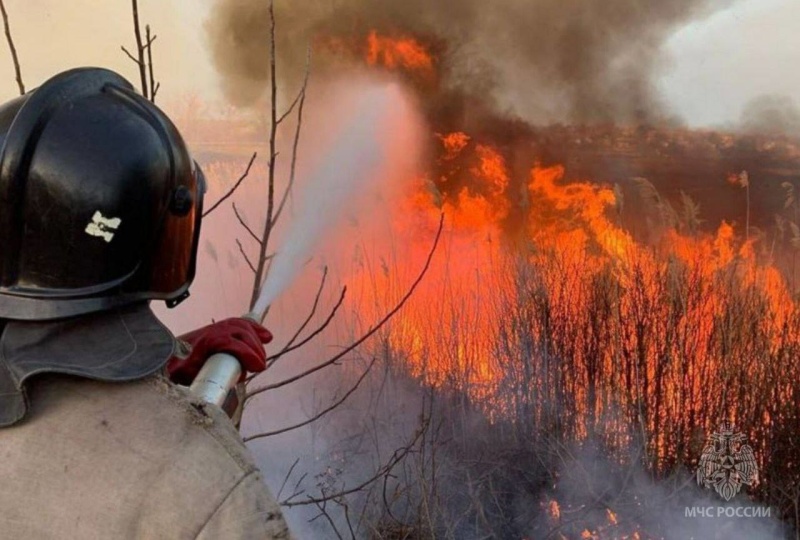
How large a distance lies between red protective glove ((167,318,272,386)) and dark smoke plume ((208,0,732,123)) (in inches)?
252

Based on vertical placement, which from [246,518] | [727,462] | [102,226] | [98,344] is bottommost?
[727,462]

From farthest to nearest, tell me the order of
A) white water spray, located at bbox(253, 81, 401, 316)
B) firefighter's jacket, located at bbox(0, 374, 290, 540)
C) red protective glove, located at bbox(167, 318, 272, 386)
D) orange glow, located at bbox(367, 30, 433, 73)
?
orange glow, located at bbox(367, 30, 433, 73), white water spray, located at bbox(253, 81, 401, 316), red protective glove, located at bbox(167, 318, 272, 386), firefighter's jacket, located at bbox(0, 374, 290, 540)

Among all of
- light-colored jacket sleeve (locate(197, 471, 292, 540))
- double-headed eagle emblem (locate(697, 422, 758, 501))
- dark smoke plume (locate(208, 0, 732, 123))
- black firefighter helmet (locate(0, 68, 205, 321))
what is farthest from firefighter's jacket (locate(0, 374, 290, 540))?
dark smoke plume (locate(208, 0, 732, 123))

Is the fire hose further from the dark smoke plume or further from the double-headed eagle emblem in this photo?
the dark smoke plume

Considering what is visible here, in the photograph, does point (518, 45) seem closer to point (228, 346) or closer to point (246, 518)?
point (228, 346)

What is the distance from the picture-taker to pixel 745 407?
453 centimetres

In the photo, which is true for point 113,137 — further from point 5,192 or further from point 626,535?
point 626,535

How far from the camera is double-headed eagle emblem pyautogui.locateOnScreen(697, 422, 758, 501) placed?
4.45 metres

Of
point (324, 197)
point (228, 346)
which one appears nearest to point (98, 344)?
point (228, 346)

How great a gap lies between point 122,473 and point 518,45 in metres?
7.69

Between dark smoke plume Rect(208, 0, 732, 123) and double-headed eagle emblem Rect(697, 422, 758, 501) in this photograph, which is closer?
double-headed eagle emblem Rect(697, 422, 758, 501)

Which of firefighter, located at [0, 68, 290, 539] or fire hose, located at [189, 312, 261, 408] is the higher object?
firefighter, located at [0, 68, 290, 539]

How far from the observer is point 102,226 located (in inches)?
35.9

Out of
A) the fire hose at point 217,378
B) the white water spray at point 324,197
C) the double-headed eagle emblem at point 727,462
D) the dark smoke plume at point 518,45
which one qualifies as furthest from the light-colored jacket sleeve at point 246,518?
the dark smoke plume at point 518,45
